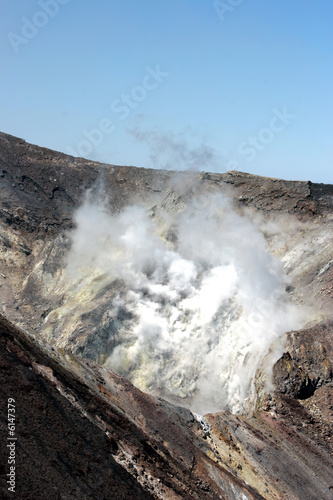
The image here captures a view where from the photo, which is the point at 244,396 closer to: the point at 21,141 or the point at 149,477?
the point at 149,477

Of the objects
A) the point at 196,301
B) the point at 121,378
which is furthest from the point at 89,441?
the point at 196,301

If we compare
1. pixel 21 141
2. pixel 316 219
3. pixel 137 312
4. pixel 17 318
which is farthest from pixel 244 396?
pixel 21 141

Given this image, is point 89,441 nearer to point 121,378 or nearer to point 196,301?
point 121,378

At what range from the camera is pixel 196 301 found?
4762cm

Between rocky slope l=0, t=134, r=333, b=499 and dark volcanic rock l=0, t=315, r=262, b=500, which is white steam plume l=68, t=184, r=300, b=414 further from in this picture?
dark volcanic rock l=0, t=315, r=262, b=500

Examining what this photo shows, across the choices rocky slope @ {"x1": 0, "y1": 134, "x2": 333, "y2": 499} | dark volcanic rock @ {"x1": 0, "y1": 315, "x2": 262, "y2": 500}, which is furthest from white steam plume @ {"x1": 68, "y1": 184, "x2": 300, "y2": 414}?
dark volcanic rock @ {"x1": 0, "y1": 315, "x2": 262, "y2": 500}

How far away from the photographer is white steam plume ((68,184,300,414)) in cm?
4025

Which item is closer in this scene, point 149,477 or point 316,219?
point 149,477

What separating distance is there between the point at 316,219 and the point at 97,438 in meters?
37.1

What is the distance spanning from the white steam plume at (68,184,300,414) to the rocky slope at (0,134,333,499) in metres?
1.33

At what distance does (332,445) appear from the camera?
103 feet

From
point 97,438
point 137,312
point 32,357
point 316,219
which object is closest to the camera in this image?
point 97,438

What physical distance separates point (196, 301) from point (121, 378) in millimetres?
16342

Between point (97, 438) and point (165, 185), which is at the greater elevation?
point (165, 185)
